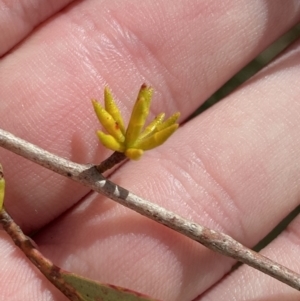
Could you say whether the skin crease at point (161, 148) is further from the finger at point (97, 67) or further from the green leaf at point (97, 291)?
the green leaf at point (97, 291)

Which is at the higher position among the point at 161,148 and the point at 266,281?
the point at 161,148

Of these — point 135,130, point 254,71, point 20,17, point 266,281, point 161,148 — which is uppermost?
point 20,17

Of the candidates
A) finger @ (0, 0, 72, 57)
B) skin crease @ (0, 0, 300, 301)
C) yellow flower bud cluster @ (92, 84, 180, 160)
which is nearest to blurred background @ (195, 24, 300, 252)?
skin crease @ (0, 0, 300, 301)

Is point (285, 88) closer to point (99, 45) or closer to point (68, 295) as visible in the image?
point (99, 45)

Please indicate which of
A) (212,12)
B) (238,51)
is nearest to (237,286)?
(238,51)

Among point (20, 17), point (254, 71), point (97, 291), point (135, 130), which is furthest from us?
point (254, 71)

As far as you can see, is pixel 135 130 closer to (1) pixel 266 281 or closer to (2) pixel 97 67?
(2) pixel 97 67

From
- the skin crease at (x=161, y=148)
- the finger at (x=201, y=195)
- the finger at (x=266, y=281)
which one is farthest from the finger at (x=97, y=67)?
the finger at (x=266, y=281)

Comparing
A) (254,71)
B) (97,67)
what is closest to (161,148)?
(97,67)

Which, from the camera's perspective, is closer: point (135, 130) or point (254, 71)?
point (135, 130)
